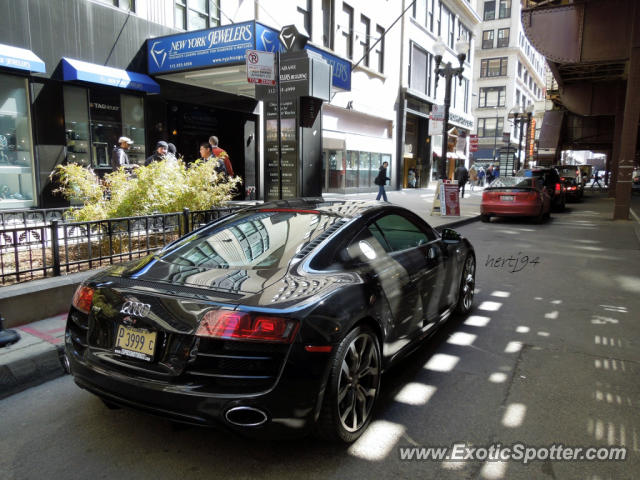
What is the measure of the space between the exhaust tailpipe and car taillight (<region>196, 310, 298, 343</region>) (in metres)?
0.36

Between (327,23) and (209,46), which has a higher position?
(327,23)

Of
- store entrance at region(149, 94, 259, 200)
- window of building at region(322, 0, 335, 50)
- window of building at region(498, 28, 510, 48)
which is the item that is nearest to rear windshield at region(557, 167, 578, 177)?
window of building at region(322, 0, 335, 50)

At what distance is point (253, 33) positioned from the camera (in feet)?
40.2

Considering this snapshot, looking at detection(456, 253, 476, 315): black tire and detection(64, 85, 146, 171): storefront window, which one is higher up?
detection(64, 85, 146, 171): storefront window

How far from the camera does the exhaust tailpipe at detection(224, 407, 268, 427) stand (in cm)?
245

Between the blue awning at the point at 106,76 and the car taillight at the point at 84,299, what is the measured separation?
10693 millimetres

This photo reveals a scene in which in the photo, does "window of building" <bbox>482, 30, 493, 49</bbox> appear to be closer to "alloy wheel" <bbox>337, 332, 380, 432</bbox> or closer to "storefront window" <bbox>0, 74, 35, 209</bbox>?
"storefront window" <bbox>0, 74, 35, 209</bbox>

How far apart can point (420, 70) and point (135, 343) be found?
1286 inches

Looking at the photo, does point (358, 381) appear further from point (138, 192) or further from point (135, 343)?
point (138, 192)

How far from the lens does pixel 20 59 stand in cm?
1080

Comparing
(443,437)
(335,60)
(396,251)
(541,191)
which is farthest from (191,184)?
(541,191)

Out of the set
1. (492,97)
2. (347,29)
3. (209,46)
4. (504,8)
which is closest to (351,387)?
(209,46)

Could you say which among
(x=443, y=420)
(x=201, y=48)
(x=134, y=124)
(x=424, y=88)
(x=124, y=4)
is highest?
(x=424, y=88)

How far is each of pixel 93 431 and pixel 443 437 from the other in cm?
224
